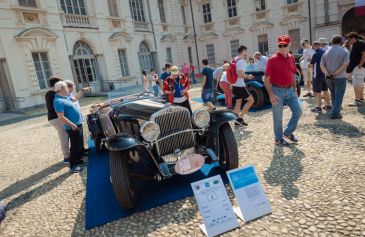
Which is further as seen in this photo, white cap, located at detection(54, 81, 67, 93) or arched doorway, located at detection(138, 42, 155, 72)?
arched doorway, located at detection(138, 42, 155, 72)

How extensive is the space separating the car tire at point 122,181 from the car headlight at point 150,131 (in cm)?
34

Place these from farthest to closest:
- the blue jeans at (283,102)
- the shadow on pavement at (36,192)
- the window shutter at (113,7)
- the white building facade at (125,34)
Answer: the window shutter at (113,7), the white building facade at (125,34), the blue jeans at (283,102), the shadow on pavement at (36,192)

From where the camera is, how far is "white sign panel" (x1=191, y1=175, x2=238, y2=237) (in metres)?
2.53

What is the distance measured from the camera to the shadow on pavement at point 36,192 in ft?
12.7

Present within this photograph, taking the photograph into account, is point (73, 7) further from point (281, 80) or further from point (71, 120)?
point (281, 80)

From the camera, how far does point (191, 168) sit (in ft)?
10.4

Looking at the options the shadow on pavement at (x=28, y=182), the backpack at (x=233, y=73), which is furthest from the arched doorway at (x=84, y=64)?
the backpack at (x=233, y=73)

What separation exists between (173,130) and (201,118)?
1.38 feet

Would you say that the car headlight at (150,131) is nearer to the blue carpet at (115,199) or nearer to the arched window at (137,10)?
the blue carpet at (115,199)

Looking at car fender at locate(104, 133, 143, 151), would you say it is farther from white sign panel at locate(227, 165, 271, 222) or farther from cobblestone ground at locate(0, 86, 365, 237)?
white sign panel at locate(227, 165, 271, 222)

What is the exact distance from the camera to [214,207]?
2.56m

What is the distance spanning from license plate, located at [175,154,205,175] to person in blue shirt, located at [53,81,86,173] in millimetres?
2346

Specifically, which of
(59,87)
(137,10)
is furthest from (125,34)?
(59,87)

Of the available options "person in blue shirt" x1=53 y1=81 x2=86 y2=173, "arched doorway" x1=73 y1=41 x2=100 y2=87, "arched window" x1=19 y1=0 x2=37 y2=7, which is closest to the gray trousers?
"person in blue shirt" x1=53 y1=81 x2=86 y2=173
